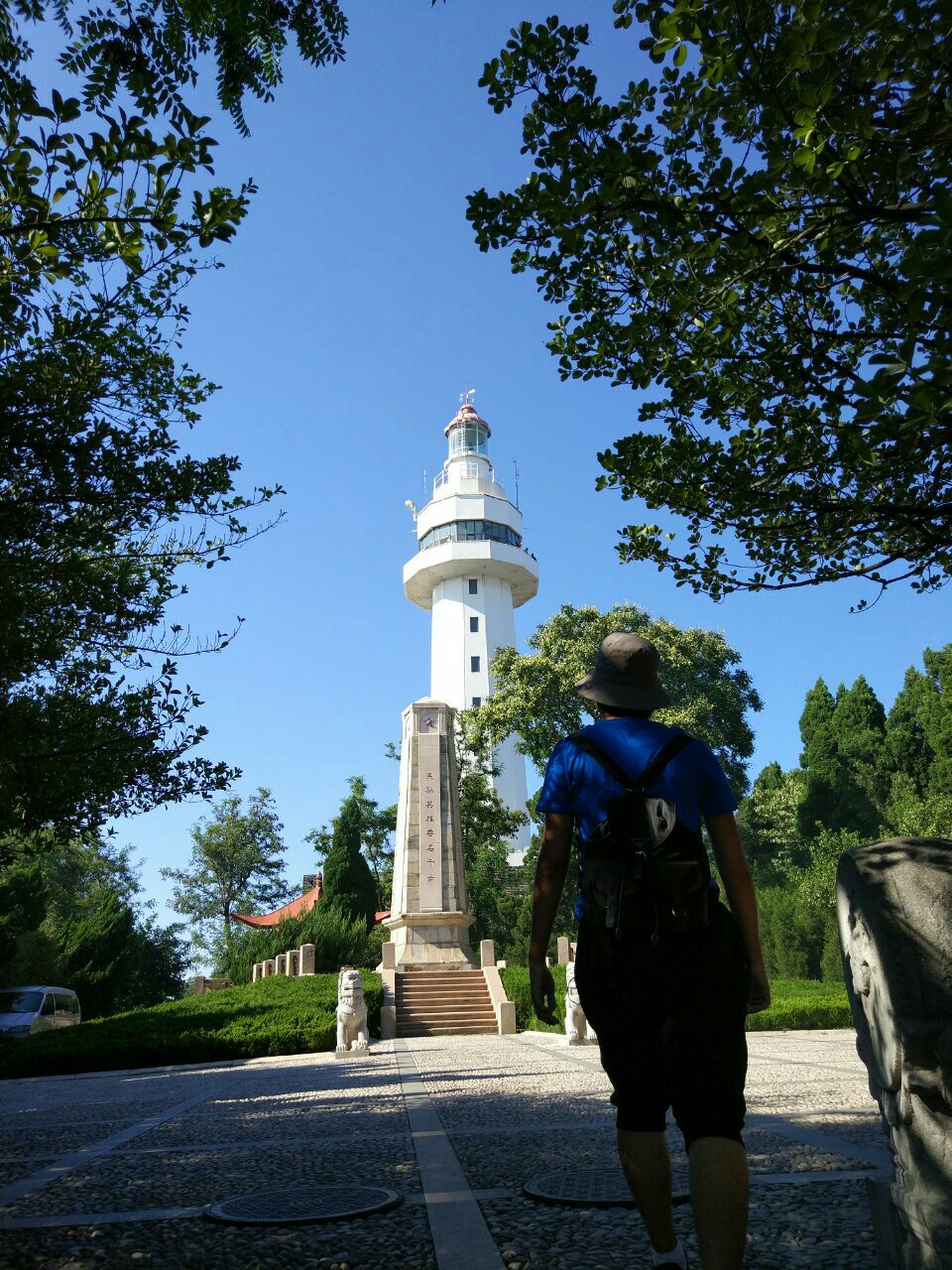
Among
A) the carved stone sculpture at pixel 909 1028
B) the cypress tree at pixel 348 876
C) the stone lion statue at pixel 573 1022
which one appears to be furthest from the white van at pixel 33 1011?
the carved stone sculpture at pixel 909 1028

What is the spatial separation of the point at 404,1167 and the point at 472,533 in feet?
138

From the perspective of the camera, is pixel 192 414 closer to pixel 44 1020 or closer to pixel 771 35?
pixel 771 35

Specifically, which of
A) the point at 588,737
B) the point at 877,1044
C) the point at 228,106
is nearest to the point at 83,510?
the point at 228,106

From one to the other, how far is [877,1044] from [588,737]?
112cm

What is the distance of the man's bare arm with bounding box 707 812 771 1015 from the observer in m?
2.65

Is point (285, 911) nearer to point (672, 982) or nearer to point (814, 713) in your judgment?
point (814, 713)

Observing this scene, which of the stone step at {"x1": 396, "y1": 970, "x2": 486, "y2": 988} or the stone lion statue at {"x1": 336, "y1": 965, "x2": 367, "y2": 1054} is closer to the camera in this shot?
the stone lion statue at {"x1": 336, "y1": 965, "x2": 367, "y2": 1054}

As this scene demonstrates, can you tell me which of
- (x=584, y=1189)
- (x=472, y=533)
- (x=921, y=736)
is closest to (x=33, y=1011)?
(x=584, y=1189)

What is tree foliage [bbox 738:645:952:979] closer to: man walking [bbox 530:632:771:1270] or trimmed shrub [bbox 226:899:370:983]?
trimmed shrub [bbox 226:899:370:983]

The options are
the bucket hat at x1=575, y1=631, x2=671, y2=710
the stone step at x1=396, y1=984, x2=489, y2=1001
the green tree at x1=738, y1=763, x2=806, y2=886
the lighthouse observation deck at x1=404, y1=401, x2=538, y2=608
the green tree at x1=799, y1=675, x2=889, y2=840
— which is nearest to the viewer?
the bucket hat at x1=575, y1=631, x2=671, y2=710

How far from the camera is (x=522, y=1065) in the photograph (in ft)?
37.1

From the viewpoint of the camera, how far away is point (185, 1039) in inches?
596

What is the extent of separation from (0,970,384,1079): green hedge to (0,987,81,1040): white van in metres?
2.09

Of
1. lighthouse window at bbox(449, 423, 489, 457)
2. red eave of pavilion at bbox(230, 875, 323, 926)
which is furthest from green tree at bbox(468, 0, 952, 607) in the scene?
lighthouse window at bbox(449, 423, 489, 457)
